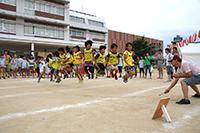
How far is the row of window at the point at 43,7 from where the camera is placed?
37.2 metres

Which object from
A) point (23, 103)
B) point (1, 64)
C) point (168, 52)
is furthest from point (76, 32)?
point (23, 103)

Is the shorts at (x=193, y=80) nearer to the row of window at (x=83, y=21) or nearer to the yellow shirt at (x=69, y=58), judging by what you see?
the yellow shirt at (x=69, y=58)

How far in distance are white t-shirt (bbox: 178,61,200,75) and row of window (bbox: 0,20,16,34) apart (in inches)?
1231

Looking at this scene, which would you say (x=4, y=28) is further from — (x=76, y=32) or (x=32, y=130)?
(x=32, y=130)

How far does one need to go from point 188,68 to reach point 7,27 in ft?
105

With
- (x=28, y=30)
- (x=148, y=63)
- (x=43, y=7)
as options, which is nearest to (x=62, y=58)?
(x=148, y=63)

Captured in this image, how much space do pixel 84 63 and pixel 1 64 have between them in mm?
8054

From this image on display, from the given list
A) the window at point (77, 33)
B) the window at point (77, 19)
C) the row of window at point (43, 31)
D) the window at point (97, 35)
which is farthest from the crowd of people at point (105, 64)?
the window at point (97, 35)

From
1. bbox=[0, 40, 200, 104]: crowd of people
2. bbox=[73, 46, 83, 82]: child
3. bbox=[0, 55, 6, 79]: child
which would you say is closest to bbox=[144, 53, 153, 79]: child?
bbox=[0, 40, 200, 104]: crowd of people

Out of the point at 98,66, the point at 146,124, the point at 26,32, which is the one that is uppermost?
the point at 26,32

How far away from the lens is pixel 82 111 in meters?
5.29

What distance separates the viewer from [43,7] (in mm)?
39344

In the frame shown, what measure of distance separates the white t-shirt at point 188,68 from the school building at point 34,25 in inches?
962

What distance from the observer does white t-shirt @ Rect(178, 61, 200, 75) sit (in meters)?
6.45
